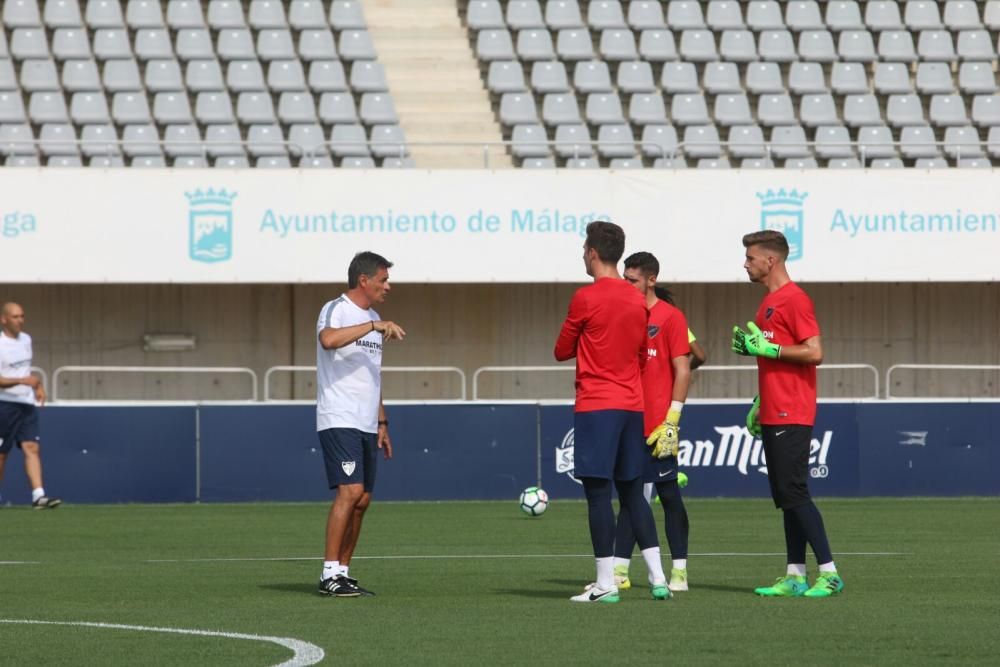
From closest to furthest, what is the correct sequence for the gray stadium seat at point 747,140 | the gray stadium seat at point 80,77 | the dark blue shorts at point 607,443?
the dark blue shorts at point 607,443
the gray stadium seat at point 747,140
the gray stadium seat at point 80,77

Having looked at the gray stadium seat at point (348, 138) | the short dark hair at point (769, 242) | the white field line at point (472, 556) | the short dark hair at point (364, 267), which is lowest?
the white field line at point (472, 556)

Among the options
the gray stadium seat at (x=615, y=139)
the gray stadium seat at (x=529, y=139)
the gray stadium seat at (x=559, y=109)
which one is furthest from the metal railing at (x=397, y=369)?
the gray stadium seat at (x=559, y=109)

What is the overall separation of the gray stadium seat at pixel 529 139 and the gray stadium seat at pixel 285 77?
3238 millimetres

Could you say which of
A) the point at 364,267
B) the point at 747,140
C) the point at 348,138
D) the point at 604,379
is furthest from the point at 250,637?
the point at 747,140

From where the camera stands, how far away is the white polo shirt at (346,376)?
958 centimetres

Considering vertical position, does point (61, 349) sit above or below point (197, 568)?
above

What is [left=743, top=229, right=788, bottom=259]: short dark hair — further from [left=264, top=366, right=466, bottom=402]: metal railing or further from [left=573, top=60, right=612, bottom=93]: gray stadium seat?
[left=573, top=60, right=612, bottom=93]: gray stadium seat

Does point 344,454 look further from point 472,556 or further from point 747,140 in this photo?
point 747,140

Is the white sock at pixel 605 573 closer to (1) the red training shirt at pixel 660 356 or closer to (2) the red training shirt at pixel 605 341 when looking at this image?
(2) the red training shirt at pixel 605 341

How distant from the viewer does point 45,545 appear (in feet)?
44.4

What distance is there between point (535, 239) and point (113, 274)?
5234mm

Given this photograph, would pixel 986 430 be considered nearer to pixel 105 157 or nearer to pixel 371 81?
pixel 371 81

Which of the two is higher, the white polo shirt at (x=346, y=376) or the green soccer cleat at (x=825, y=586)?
the white polo shirt at (x=346, y=376)

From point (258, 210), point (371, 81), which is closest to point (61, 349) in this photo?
point (258, 210)
